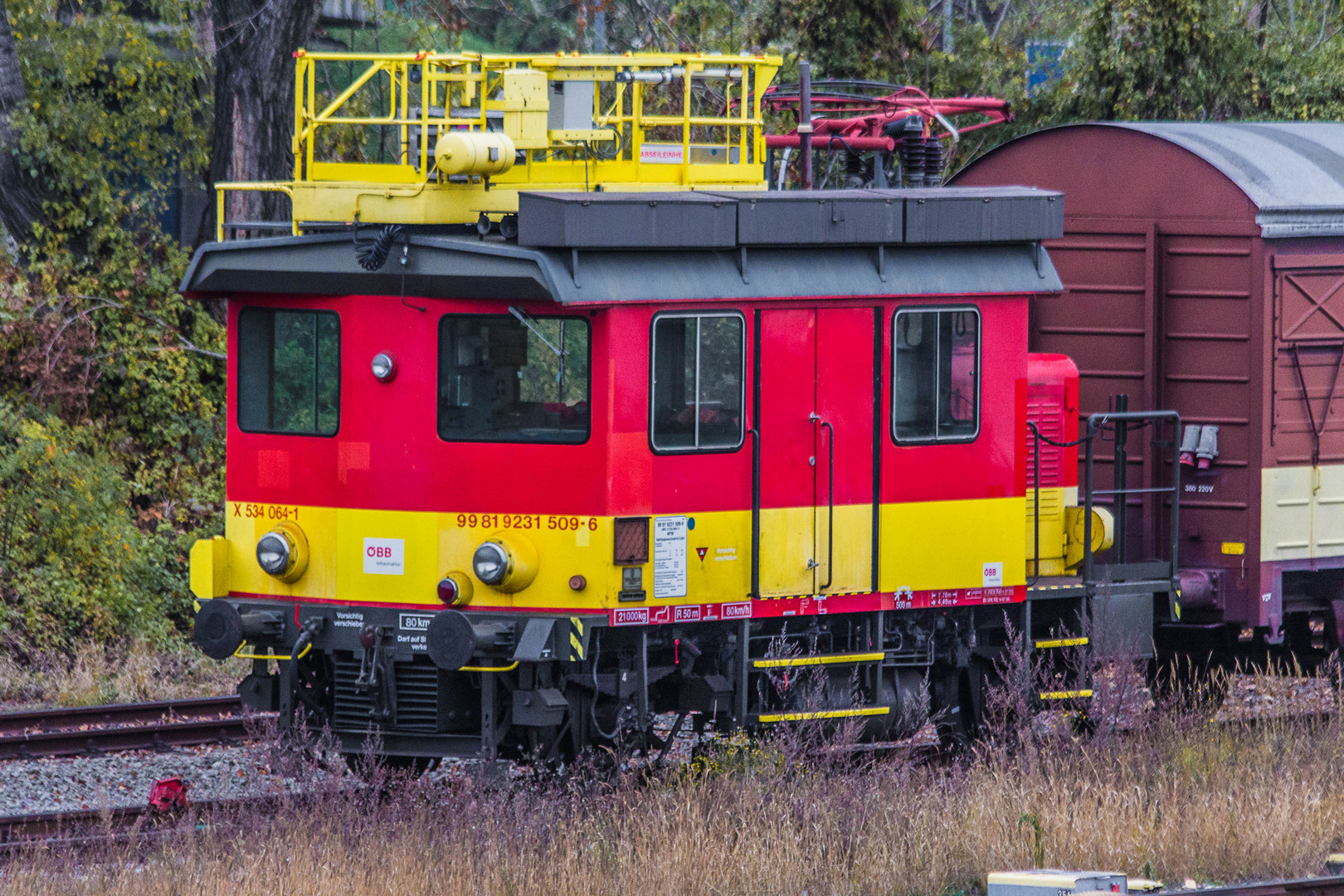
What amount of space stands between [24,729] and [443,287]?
15.1 feet

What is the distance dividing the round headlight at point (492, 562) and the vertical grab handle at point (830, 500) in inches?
71.1

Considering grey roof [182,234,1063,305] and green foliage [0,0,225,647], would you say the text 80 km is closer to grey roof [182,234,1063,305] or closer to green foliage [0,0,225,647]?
grey roof [182,234,1063,305]

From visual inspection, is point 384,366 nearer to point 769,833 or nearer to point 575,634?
point 575,634

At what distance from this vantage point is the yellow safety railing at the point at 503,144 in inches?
385

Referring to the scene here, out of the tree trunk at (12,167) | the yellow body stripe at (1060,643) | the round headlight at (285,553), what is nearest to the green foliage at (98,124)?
the tree trunk at (12,167)

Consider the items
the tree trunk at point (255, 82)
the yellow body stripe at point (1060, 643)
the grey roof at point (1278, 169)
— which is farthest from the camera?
the tree trunk at point (255, 82)

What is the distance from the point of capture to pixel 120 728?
1176 cm

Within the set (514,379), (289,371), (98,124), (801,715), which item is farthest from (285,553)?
(98,124)

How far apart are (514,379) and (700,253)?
1.18 meters

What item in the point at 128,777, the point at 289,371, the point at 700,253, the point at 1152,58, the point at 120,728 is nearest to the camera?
the point at 700,253

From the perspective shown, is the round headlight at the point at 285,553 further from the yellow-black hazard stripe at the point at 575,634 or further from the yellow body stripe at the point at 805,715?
the yellow body stripe at the point at 805,715

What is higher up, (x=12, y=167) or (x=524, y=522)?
(x=12, y=167)

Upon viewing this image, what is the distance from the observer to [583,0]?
75.5 ft

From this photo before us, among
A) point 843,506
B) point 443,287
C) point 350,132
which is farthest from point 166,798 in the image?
point 350,132
